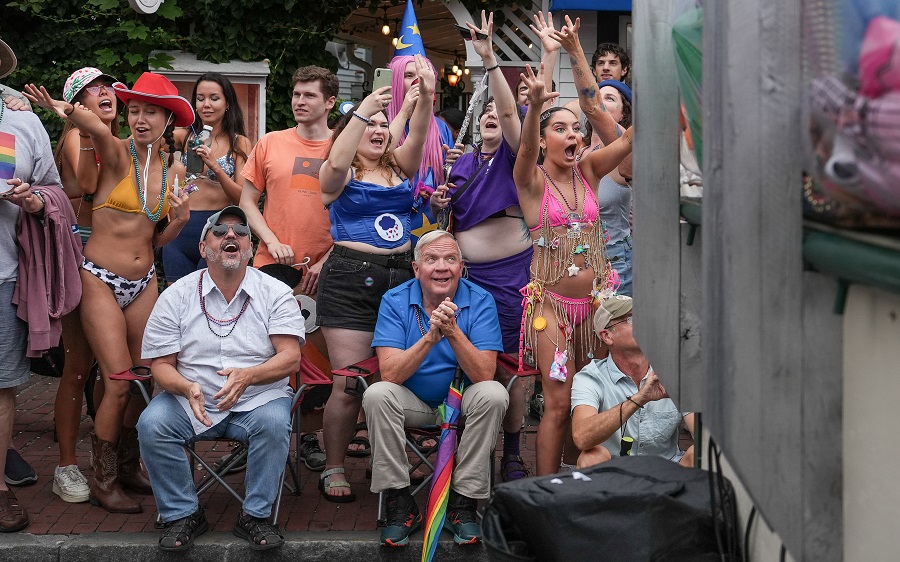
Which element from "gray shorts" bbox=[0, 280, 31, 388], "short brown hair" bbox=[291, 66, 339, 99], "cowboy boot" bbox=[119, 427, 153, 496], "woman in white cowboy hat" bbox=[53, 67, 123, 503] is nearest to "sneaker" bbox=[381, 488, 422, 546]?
"cowboy boot" bbox=[119, 427, 153, 496]

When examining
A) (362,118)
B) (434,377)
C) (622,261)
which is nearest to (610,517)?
(434,377)

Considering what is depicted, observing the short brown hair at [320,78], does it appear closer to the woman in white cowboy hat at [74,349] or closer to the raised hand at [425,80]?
the raised hand at [425,80]

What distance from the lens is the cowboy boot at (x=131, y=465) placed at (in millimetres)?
5438

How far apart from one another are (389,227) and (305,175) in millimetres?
727

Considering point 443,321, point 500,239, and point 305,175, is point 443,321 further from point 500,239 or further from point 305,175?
point 305,175

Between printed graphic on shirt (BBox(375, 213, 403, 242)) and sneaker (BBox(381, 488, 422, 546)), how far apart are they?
51.5 inches

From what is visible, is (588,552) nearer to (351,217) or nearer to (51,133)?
(351,217)

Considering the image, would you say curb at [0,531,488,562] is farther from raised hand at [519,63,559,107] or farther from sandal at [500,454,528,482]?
raised hand at [519,63,559,107]

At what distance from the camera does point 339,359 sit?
17.8ft

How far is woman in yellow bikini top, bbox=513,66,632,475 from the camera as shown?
511cm

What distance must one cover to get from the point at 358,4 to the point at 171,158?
16.9 ft

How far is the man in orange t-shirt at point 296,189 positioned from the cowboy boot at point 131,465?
114cm

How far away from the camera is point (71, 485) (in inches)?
209

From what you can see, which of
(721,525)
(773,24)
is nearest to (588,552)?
(721,525)
